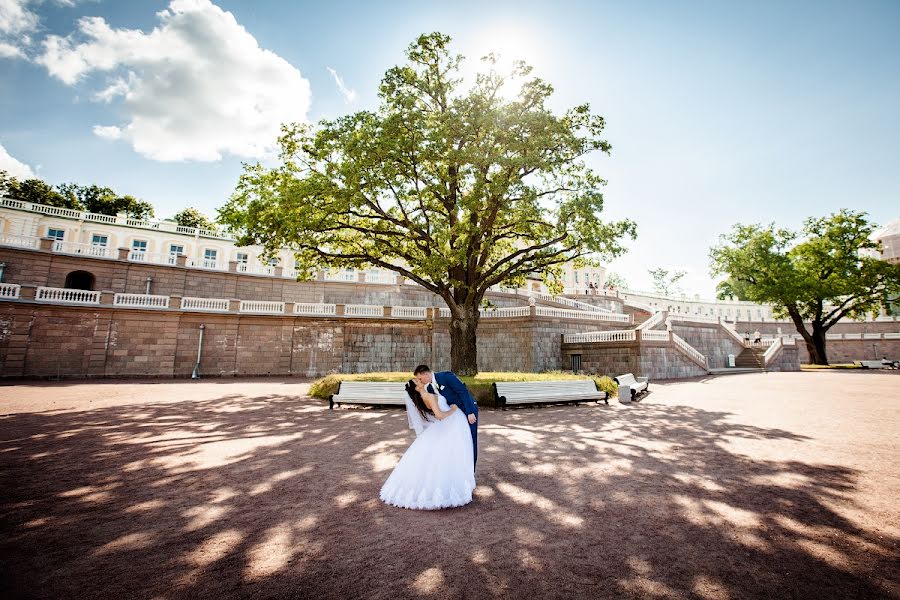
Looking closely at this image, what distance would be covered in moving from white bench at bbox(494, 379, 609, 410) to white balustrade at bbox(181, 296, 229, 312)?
76.2 ft

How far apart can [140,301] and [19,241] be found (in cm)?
1139

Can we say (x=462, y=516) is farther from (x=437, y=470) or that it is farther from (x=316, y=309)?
(x=316, y=309)

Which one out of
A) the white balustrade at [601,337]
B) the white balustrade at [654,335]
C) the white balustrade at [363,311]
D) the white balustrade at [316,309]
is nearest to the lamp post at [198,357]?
the white balustrade at [316,309]

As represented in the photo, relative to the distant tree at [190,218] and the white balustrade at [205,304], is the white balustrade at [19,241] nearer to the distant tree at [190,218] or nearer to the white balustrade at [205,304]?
the white balustrade at [205,304]

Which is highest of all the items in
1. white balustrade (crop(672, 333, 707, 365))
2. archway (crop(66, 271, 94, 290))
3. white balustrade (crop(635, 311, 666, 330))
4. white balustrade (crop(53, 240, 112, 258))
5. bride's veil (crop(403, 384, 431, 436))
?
white balustrade (crop(53, 240, 112, 258))

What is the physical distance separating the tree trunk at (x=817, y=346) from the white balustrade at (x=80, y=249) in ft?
200

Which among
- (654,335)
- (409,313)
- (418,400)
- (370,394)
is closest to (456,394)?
(418,400)

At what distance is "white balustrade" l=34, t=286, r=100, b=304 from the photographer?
23.5 meters

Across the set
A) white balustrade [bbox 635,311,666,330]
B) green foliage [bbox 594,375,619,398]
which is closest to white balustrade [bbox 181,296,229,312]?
green foliage [bbox 594,375,619,398]

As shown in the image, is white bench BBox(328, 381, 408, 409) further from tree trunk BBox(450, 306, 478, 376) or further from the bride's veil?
the bride's veil

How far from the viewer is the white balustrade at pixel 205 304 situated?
27.0m

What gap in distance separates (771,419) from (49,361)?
1394 inches

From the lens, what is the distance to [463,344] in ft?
57.8

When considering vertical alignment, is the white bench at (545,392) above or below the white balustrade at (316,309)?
below
